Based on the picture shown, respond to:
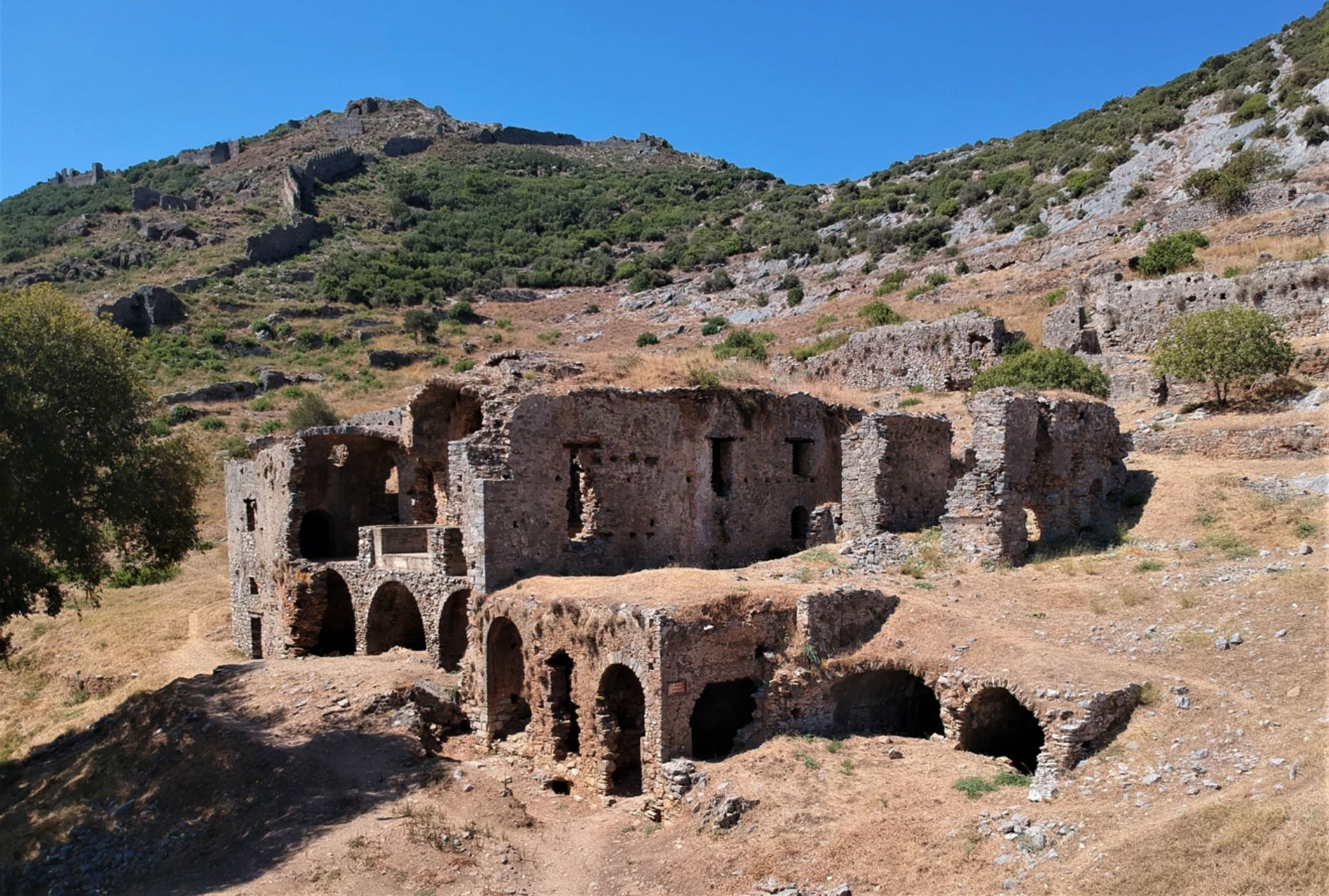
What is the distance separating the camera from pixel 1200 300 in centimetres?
2766

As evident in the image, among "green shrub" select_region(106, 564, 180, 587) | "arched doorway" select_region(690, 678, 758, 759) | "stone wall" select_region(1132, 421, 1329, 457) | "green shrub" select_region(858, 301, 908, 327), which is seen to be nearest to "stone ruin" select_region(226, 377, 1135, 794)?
"arched doorway" select_region(690, 678, 758, 759)

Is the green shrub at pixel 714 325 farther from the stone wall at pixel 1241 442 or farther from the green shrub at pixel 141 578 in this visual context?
the stone wall at pixel 1241 442

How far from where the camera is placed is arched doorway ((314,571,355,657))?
991 inches

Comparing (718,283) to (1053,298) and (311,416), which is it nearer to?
(311,416)

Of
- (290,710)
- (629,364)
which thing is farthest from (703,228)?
(290,710)

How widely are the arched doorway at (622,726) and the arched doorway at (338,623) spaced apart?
11.9 meters

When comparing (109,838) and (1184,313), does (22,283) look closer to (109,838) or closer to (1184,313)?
(109,838)

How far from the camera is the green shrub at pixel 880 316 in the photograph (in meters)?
39.2

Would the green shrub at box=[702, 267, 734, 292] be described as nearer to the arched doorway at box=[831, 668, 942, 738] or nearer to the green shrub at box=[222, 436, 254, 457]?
the green shrub at box=[222, 436, 254, 457]

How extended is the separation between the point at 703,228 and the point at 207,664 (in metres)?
65.6

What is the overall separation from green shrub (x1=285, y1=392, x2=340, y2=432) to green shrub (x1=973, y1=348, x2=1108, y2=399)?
29693 millimetres

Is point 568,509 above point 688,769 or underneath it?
above

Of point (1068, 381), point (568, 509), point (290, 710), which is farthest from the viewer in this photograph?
point (1068, 381)

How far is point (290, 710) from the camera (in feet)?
59.0
